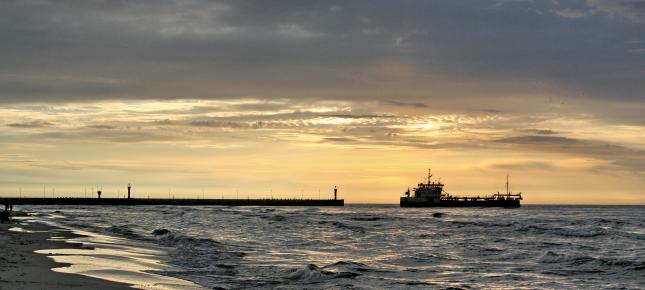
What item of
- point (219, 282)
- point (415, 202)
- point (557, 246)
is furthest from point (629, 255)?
point (415, 202)

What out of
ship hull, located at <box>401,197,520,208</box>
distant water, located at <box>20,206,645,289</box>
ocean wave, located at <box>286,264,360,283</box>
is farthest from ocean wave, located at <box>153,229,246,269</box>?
ship hull, located at <box>401,197,520,208</box>

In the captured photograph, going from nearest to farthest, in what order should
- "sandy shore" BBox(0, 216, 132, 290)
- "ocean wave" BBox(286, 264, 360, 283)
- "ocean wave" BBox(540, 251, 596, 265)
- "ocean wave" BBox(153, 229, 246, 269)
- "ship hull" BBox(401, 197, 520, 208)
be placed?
"sandy shore" BBox(0, 216, 132, 290) → "ocean wave" BBox(286, 264, 360, 283) → "ocean wave" BBox(153, 229, 246, 269) → "ocean wave" BBox(540, 251, 596, 265) → "ship hull" BBox(401, 197, 520, 208)

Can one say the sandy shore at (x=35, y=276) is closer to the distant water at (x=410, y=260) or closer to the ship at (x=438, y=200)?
the distant water at (x=410, y=260)

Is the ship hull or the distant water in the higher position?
the distant water

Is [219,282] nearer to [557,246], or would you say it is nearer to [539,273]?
[539,273]

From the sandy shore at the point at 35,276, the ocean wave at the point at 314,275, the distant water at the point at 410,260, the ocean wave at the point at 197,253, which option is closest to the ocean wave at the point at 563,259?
the distant water at the point at 410,260

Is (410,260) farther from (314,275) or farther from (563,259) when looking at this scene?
(314,275)

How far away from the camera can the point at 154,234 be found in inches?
1727

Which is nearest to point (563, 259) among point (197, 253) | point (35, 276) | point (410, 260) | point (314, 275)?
point (410, 260)

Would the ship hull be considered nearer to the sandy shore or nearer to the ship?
the ship

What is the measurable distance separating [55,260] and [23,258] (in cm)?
98

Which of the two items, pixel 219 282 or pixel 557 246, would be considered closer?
pixel 219 282

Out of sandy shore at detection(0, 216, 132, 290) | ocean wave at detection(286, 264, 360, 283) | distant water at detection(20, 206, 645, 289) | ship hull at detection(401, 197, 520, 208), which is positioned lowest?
ship hull at detection(401, 197, 520, 208)

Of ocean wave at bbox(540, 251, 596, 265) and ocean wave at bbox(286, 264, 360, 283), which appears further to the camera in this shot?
ocean wave at bbox(540, 251, 596, 265)
